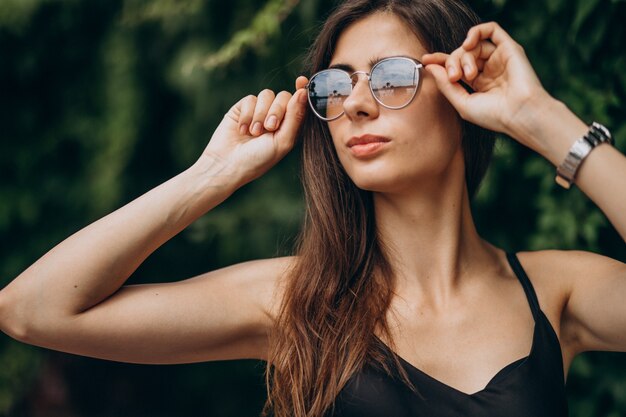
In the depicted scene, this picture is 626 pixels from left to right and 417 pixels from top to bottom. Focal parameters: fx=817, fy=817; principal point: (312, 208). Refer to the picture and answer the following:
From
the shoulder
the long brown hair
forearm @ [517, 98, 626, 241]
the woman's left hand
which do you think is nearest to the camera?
forearm @ [517, 98, 626, 241]

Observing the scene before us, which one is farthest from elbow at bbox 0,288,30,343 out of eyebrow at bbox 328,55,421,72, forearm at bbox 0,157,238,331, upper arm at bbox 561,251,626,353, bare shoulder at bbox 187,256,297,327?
upper arm at bbox 561,251,626,353

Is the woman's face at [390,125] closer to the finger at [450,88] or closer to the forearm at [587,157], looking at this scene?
the finger at [450,88]

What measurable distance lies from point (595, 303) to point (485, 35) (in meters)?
0.77

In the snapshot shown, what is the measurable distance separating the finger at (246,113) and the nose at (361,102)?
0.27 metres

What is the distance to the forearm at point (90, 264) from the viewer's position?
203cm

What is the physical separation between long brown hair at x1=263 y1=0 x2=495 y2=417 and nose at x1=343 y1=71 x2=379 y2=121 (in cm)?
22

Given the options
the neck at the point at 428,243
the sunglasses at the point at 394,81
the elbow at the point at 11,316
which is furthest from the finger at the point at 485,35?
the elbow at the point at 11,316

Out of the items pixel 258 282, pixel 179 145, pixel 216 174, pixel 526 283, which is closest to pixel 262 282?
pixel 258 282

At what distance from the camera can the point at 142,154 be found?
11.7ft

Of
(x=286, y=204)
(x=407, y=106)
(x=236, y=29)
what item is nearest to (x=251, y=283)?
(x=407, y=106)

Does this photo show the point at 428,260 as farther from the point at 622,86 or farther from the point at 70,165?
the point at 70,165

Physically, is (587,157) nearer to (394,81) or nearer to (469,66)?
(469,66)

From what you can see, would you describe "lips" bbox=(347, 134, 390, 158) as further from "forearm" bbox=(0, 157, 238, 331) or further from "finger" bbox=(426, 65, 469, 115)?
"forearm" bbox=(0, 157, 238, 331)

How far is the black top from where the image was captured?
2021 millimetres
